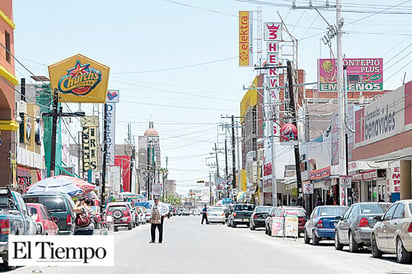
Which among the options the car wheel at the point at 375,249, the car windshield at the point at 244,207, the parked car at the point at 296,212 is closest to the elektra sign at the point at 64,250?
the car wheel at the point at 375,249

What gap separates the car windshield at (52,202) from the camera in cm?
2372

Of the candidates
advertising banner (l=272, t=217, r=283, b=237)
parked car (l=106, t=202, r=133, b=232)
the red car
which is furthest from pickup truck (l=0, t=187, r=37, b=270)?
parked car (l=106, t=202, r=133, b=232)

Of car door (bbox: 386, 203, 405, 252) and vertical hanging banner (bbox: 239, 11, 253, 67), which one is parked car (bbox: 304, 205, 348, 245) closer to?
car door (bbox: 386, 203, 405, 252)

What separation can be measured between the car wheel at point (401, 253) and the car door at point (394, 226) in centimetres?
20

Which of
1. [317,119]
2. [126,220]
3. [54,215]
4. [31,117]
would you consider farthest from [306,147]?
[54,215]

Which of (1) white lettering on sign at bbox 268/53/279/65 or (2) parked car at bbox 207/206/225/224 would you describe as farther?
(1) white lettering on sign at bbox 268/53/279/65

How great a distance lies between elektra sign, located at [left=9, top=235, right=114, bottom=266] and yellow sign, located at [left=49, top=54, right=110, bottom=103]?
44176 millimetres

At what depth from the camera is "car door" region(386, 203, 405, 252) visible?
1788cm

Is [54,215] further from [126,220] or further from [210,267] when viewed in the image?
[126,220]

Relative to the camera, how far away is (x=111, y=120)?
2630 inches

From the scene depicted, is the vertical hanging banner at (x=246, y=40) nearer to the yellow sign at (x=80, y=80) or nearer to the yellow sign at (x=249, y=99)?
the yellow sign at (x=249, y=99)

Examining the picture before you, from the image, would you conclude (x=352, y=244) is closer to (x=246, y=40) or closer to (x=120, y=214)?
(x=120, y=214)

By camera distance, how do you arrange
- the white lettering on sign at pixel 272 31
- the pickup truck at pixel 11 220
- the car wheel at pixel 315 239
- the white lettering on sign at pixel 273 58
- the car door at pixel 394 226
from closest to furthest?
the pickup truck at pixel 11 220
the car door at pixel 394 226
the car wheel at pixel 315 239
the white lettering on sign at pixel 273 58
the white lettering on sign at pixel 272 31

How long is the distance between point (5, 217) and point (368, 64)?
62.1m
